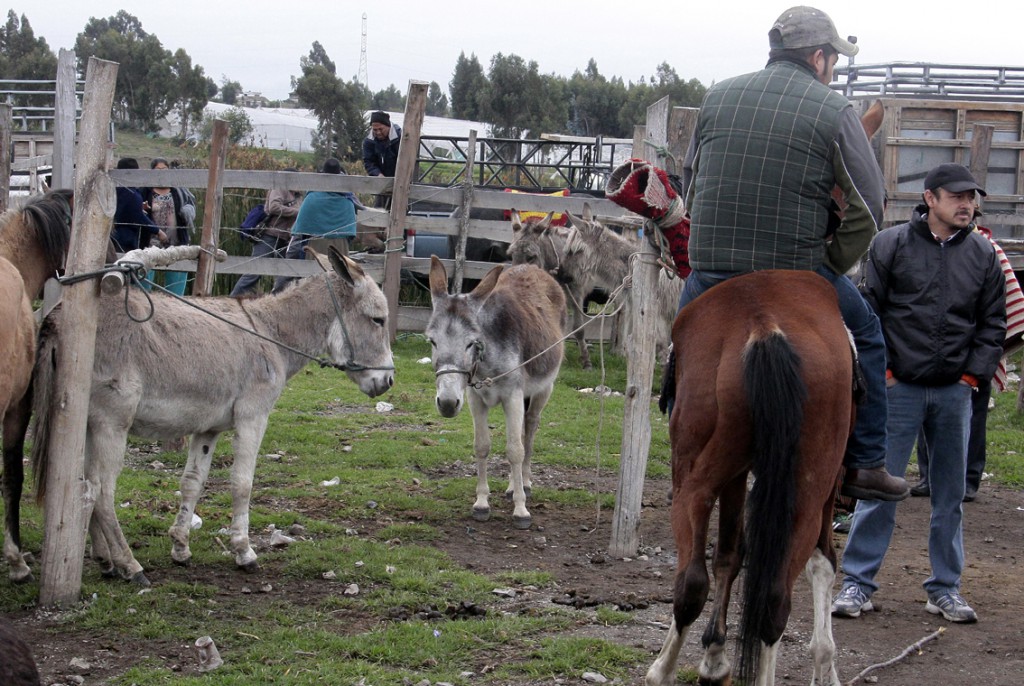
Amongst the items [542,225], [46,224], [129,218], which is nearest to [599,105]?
[542,225]

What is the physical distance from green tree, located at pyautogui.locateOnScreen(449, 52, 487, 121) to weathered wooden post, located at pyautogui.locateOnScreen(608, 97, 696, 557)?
42.9m

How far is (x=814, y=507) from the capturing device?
153 inches

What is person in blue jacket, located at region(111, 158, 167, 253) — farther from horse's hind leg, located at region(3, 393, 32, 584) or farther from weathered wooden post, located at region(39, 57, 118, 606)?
weathered wooden post, located at region(39, 57, 118, 606)

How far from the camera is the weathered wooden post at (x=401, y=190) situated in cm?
1304

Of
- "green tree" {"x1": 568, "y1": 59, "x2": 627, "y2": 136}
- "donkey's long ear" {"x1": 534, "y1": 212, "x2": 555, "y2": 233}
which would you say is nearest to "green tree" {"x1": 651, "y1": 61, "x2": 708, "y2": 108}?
"green tree" {"x1": 568, "y1": 59, "x2": 627, "y2": 136}

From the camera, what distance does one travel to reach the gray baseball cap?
4.40 metres

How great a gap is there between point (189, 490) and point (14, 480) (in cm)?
96

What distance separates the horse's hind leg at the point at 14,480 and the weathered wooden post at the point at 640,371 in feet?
12.1

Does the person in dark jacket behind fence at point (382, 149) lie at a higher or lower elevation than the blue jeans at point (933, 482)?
higher

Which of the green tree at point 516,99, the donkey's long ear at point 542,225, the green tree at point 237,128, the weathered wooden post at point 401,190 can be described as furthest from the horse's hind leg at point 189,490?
the green tree at point 516,99

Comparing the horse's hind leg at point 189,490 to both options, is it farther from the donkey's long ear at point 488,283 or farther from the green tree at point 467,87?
the green tree at point 467,87

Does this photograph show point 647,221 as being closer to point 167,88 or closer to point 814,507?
point 814,507

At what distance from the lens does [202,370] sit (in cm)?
575

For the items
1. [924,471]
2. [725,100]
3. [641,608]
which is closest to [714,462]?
[725,100]
